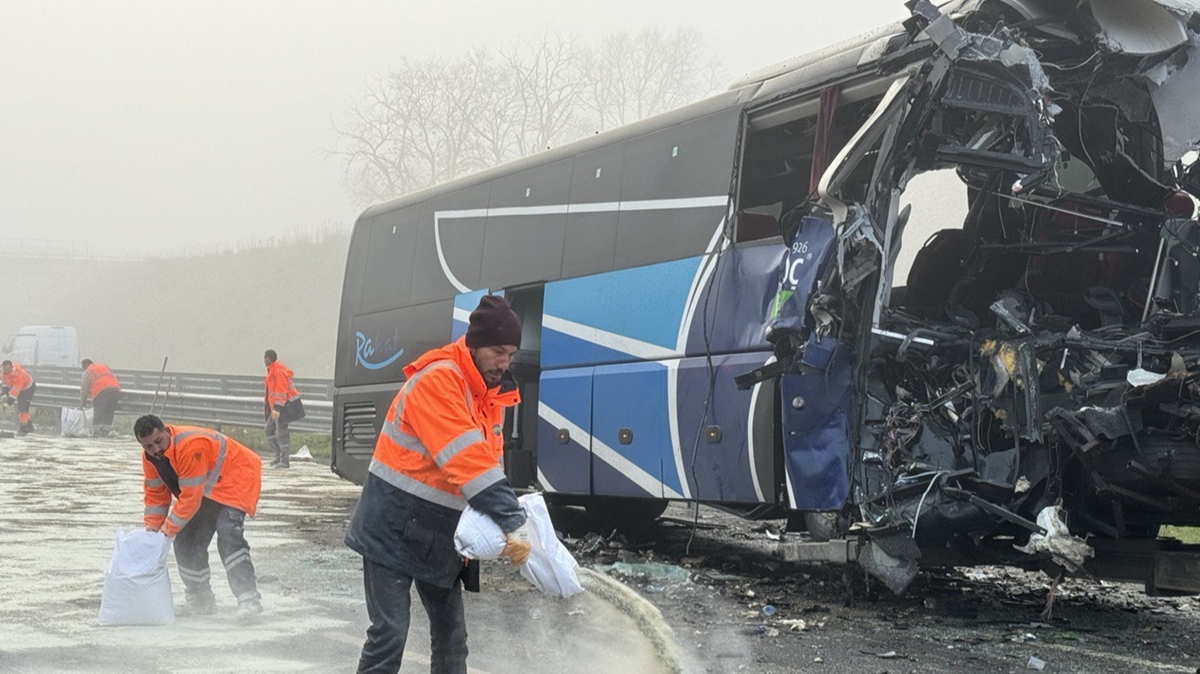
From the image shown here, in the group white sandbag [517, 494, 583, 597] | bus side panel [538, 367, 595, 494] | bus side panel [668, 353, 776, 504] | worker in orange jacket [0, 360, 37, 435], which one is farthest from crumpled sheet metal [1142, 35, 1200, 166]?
worker in orange jacket [0, 360, 37, 435]

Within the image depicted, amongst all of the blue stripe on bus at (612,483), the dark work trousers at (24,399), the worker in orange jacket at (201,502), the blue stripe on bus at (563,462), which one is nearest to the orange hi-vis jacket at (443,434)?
the worker in orange jacket at (201,502)

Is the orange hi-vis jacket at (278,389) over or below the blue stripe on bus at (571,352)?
below

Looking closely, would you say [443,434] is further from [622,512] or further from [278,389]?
[278,389]

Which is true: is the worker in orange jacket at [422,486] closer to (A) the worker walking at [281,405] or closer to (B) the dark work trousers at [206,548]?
(B) the dark work trousers at [206,548]

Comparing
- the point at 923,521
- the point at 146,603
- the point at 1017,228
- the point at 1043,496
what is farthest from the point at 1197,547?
the point at 146,603

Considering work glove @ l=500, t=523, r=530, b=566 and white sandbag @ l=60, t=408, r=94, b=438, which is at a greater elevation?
work glove @ l=500, t=523, r=530, b=566

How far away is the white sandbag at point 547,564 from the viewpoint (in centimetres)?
424

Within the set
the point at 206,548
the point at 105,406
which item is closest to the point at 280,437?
the point at 105,406

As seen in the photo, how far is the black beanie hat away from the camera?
14.2ft

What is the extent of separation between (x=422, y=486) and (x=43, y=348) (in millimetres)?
38774

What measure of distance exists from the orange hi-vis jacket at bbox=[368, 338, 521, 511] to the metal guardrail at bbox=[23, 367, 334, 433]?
18.3m

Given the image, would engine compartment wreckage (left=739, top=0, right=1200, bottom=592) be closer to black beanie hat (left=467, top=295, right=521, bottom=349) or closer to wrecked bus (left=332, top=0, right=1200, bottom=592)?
wrecked bus (left=332, top=0, right=1200, bottom=592)

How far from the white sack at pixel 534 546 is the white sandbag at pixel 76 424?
1003 inches

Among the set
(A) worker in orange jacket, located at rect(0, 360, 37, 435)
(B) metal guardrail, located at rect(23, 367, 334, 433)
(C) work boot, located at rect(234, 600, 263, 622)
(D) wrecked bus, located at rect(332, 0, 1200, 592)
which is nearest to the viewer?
(D) wrecked bus, located at rect(332, 0, 1200, 592)
